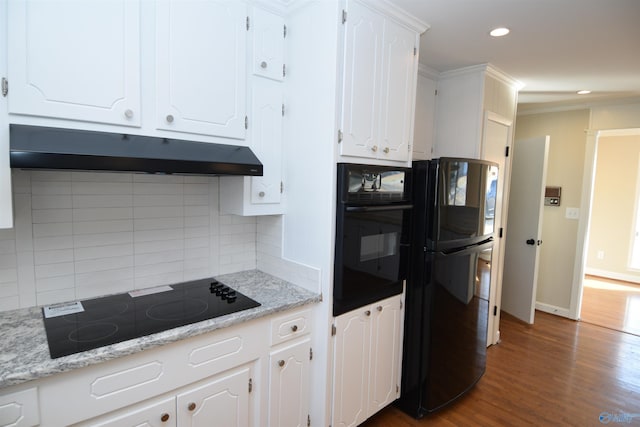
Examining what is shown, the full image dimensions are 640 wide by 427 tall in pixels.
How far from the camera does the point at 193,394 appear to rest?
144 centimetres

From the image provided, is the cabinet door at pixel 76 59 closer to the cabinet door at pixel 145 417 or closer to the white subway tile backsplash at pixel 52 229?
the white subway tile backsplash at pixel 52 229

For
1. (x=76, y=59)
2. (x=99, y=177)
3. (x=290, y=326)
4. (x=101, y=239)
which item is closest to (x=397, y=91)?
(x=290, y=326)

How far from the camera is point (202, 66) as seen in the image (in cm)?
165

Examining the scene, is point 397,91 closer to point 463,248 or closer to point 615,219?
point 463,248

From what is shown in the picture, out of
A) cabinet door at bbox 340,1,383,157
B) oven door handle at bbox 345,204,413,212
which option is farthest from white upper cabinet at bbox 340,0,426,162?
oven door handle at bbox 345,204,413,212

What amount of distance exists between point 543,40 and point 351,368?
2421 mm

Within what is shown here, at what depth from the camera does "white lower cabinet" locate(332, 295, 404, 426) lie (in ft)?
6.18

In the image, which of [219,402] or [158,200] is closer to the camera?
[219,402]

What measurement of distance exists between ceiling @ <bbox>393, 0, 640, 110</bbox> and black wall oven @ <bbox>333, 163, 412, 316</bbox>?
37.5 inches

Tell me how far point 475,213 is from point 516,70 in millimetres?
1436

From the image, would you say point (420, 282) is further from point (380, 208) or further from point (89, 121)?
point (89, 121)

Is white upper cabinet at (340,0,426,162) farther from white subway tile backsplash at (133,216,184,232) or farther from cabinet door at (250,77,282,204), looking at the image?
white subway tile backsplash at (133,216,184,232)

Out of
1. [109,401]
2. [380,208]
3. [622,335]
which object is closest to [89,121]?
[109,401]

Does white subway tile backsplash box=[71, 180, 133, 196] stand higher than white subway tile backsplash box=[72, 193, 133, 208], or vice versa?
white subway tile backsplash box=[71, 180, 133, 196]
